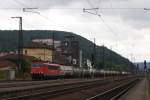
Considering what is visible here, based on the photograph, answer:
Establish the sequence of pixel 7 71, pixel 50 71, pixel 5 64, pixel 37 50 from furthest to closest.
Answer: pixel 37 50 → pixel 5 64 → pixel 50 71 → pixel 7 71

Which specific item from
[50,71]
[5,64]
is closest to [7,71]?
[50,71]

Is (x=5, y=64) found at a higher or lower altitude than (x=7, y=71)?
higher

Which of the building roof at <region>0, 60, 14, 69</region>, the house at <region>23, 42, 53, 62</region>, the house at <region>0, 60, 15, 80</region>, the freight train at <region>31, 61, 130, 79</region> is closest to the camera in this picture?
the house at <region>0, 60, 15, 80</region>

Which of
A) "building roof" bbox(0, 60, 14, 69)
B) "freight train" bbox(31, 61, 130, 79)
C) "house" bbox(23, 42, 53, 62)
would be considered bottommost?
"freight train" bbox(31, 61, 130, 79)

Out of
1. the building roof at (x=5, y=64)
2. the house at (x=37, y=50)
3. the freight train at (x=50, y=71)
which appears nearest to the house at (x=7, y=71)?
the building roof at (x=5, y=64)

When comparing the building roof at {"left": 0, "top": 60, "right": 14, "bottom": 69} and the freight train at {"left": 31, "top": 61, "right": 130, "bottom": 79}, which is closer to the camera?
the freight train at {"left": 31, "top": 61, "right": 130, "bottom": 79}

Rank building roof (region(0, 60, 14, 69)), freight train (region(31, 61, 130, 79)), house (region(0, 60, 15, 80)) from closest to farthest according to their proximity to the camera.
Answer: house (region(0, 60, 15, 80)) < freight train (region(31, 61, 130, 79)) < building roof (region(0, 60, 14, 69))

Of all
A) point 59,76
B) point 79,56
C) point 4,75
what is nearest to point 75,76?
point 59,76

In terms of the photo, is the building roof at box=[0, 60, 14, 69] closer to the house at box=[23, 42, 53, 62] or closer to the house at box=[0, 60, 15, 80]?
the house at box=[0, 60, 15, 80]

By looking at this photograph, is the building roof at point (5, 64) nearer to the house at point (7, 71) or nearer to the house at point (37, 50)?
the house at point (7, 71)

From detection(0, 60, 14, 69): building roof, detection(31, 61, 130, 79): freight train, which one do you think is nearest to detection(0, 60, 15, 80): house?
detection(0, 60, 14, 69): building roof

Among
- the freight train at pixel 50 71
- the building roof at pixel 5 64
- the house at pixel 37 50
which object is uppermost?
the house at pixel 37 50

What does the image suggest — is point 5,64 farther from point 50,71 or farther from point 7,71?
point 50,71

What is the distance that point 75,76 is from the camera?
107125mm
